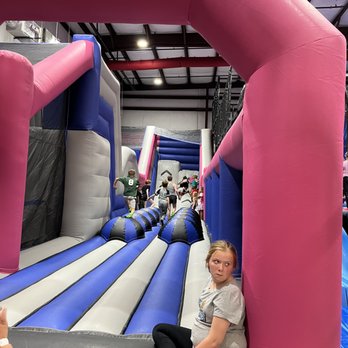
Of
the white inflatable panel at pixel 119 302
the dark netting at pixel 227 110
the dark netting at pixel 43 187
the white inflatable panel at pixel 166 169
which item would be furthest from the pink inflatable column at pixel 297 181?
the white inflatable panel at pixel 166 169

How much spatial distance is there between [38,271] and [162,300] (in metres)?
0.76

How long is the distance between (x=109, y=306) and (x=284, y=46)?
4.06 ft

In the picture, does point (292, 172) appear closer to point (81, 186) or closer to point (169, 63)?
point (81, 186)

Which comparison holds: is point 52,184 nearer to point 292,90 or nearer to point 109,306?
point 109,306

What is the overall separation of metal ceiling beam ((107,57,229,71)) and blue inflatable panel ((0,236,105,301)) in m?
6.79

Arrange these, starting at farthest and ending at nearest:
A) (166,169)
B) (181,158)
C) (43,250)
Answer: (181,158) → (166,169) → (43,250)

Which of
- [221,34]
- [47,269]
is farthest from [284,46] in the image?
[47,269]

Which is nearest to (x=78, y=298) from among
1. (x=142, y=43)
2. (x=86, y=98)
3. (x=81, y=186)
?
(x=81, y=186)

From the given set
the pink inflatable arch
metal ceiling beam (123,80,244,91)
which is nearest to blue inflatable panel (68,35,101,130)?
the pink inflatable arch

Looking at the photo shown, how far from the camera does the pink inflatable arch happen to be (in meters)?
0.94

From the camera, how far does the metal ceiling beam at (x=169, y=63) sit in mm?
8586

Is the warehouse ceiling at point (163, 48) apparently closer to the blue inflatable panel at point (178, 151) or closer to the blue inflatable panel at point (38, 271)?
the blue inflatable panel at point (178, 151)

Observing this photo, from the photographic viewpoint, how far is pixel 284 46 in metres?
0.99

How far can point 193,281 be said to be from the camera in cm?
203
